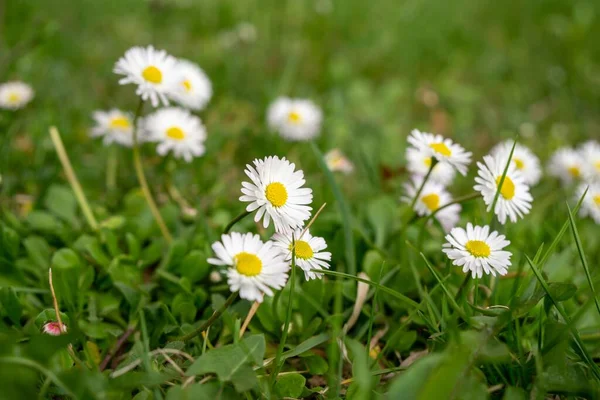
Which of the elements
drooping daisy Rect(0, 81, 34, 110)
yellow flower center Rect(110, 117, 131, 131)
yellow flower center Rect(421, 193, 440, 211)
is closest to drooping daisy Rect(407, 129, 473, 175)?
yellow flower center Rect(421, 193, 440, 211)

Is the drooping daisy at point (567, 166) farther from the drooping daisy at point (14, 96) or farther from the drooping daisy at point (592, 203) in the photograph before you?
the drooping daisy at point (14, 96)

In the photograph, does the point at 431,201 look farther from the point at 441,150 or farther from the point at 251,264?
the point at 251,264

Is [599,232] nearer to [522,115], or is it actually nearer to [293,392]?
[522,115]

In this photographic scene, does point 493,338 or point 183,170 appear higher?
point 183,170

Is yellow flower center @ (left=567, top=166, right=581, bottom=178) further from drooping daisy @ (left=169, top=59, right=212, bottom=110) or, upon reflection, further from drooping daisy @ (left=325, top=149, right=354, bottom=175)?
drooping daisy @ (left=169, top=59, right=212, bottom=110)

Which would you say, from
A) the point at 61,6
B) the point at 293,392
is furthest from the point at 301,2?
Result: the point at 293,392

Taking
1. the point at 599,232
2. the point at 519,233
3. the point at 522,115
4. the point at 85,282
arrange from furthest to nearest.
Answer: the point at 522,115 → the point at 599,232 → the point at 519,233 → the point at 85,282

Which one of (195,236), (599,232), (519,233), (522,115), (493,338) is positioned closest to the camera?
(493,338)
